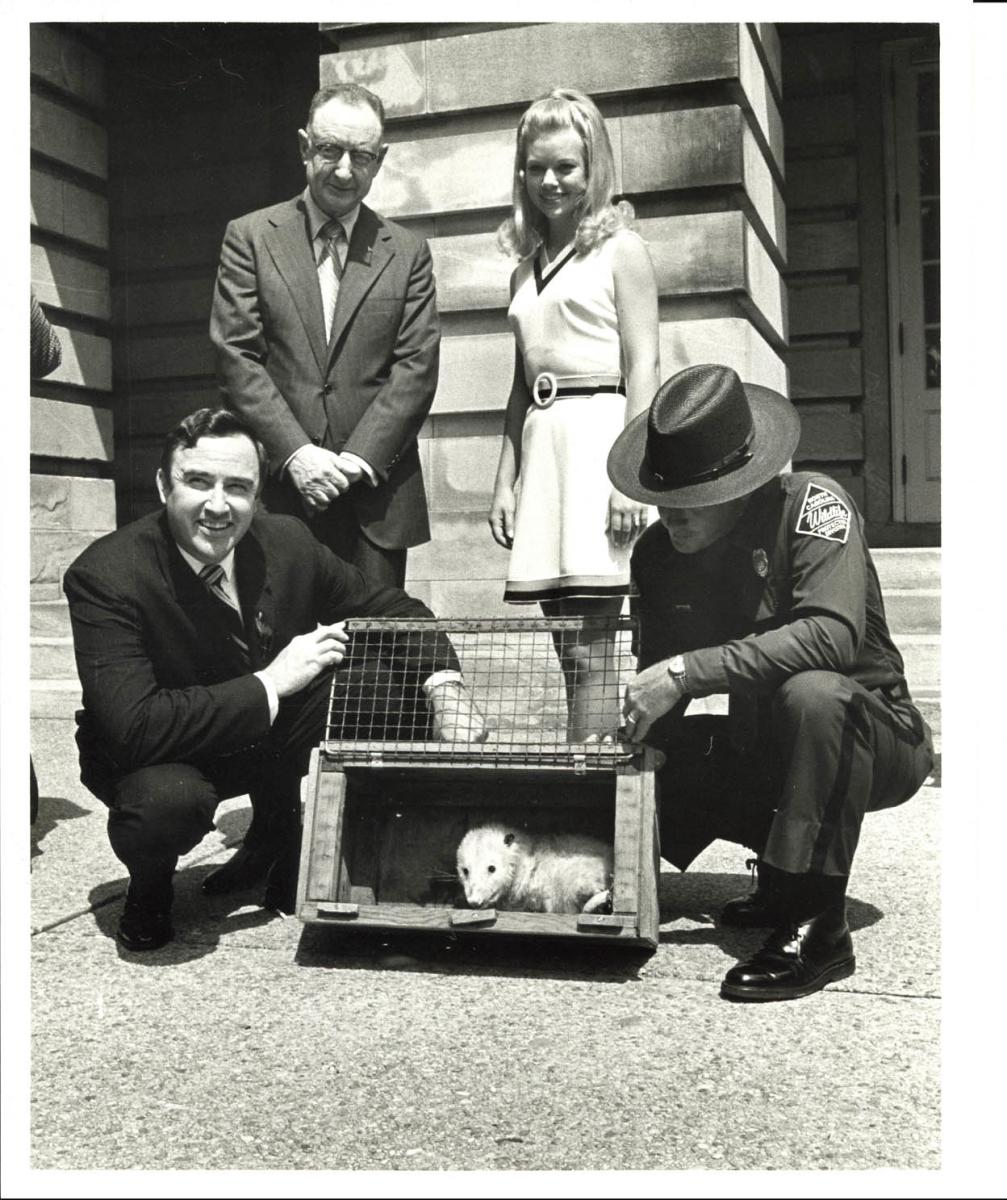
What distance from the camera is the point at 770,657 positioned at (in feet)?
9.79

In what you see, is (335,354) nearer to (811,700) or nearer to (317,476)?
(317,476)

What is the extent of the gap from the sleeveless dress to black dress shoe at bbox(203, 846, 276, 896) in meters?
1.07

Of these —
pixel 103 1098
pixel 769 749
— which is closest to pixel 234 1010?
pixel 103 1098

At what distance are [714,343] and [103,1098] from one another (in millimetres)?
4045

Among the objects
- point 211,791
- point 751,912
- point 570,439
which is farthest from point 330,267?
point 751,912

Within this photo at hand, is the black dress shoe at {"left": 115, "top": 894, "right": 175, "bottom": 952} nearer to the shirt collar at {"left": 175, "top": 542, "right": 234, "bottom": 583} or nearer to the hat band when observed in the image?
the shirt collar at {"left": 175, "top": 542, "right": 234, "bottom": 583}

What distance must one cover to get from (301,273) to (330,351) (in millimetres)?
257

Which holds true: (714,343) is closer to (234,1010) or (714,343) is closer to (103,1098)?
(234,1010)

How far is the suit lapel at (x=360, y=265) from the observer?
394 centimetres

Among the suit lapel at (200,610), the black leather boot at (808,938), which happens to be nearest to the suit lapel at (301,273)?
the suit lapel at (200,610)

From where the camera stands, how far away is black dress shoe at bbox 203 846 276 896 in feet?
12.1

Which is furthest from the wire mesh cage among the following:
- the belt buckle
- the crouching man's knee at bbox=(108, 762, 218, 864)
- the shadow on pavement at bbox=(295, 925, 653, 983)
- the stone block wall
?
the stone block wall

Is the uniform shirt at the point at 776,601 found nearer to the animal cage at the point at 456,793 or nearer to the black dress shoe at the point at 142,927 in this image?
the animal cage at the point at 456,793

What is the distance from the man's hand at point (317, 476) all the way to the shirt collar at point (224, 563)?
0.48 meters
